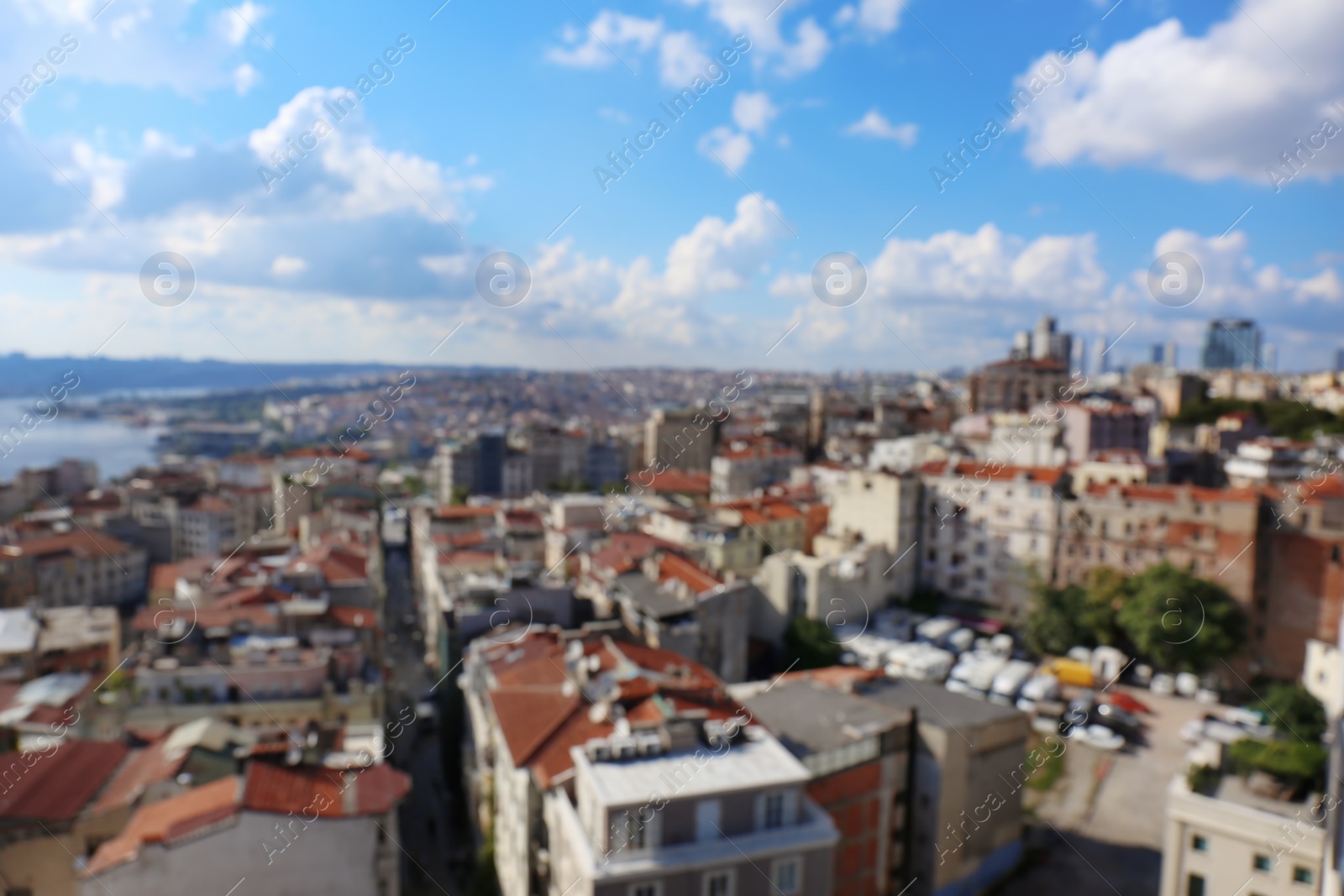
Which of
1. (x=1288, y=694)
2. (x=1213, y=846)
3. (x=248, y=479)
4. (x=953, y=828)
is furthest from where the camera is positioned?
(x=248, y=479)

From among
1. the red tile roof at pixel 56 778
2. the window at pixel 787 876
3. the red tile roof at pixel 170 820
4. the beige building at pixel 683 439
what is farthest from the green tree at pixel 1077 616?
the beige building at pixel 683 439

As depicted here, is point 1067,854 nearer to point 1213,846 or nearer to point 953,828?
point 953,828

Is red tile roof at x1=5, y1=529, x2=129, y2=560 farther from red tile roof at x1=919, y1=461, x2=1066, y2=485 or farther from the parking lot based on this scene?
red tile roof at x1=919, y1=461, x2=1066, y2=485

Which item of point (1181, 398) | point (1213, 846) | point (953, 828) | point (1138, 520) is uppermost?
point (1181, 398)

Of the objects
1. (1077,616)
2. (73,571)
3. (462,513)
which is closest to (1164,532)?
(1077,616)

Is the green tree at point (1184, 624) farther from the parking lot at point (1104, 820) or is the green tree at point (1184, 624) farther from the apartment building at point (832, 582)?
the apartment building at point (832, 582)

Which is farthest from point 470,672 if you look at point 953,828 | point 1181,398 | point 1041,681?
point 1181,398
